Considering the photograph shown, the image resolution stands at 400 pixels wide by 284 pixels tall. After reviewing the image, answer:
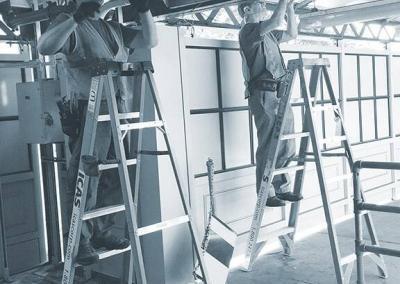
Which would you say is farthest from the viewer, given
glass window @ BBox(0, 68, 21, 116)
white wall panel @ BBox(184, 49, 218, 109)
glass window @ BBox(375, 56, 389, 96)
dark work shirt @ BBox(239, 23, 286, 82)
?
glass window @ BBox(375, 56, 389, 96)

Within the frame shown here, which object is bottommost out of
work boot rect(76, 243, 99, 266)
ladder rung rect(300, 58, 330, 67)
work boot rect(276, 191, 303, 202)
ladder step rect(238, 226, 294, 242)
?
ladder step rect(238, 226, 294, 242)

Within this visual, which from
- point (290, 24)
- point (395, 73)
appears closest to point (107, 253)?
point (290, 24)

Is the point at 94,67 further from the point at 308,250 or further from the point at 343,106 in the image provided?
the point at 343,106

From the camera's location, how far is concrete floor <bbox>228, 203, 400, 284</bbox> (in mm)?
3723

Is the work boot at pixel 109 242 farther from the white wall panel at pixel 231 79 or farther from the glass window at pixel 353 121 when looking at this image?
the glass window at pixel 353 121

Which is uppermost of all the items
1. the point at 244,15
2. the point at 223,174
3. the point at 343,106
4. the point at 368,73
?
the point at 244,15

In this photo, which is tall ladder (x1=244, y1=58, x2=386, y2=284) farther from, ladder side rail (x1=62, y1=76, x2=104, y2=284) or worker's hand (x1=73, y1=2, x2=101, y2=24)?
worker's hand (x1=73, y1=2, x2=101, y2=24)

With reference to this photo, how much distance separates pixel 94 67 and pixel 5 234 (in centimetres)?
260

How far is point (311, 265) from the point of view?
4.01m

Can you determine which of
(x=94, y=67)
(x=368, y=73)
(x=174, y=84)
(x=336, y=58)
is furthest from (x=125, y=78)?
(x=368, y=73)

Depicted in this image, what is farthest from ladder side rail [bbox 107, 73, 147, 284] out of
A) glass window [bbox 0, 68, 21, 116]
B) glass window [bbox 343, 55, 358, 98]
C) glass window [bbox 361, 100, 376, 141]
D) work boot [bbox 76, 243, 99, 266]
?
glass window [bbox 361, 100, 376, 141]

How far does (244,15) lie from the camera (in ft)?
12.3

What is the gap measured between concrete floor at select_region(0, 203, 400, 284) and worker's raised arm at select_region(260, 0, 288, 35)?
6.23 feet

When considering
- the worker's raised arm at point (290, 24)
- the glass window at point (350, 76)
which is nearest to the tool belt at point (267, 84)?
the worker's raised arm at point (290, 24)
